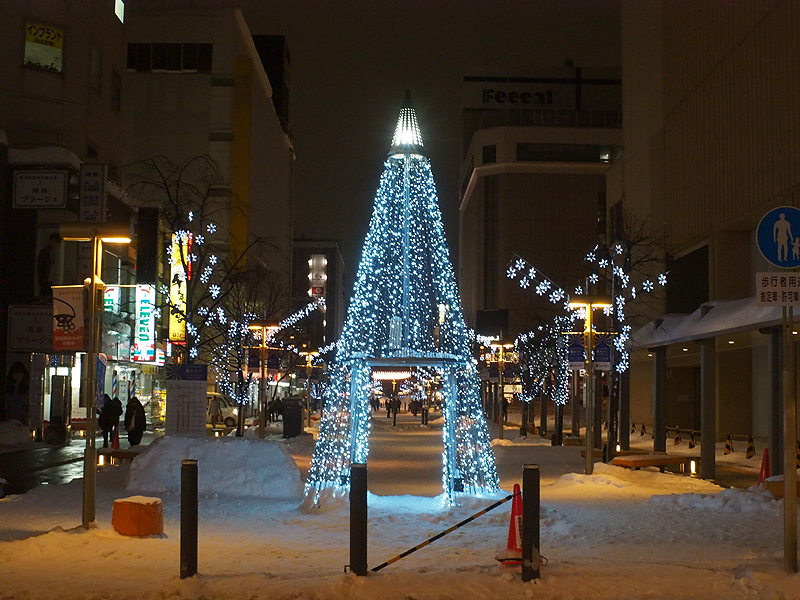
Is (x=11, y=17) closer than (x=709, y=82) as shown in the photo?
No

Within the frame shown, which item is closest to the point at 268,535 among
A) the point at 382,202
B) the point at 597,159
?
the point at 382,202

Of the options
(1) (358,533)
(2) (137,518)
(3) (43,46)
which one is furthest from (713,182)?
(1) (358,533)

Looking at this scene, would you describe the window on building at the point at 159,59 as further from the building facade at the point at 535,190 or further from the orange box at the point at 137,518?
the orange box at the point at 137,518

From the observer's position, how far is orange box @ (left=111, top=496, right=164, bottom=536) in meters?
11.5

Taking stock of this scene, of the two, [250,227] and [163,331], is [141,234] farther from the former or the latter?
[250,227]

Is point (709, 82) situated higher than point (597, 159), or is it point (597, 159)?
point (597, 159)

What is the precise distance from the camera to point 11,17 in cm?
4119

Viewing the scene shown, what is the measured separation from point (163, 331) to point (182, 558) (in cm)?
4693

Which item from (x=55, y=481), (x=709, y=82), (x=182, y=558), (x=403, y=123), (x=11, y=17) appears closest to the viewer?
(x=182, y=558)

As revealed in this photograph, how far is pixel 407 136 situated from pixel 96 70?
32.7 metres

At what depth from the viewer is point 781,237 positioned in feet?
31.0

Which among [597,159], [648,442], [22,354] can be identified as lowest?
[648,442]

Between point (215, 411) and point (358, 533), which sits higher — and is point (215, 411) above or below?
below

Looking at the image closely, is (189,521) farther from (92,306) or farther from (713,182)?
(713,182)
